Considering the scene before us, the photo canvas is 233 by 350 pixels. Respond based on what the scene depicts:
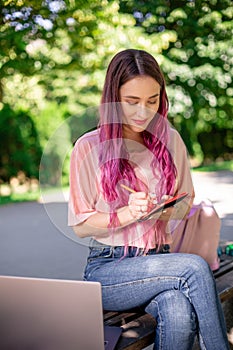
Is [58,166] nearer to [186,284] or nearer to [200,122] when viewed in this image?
[186,284]

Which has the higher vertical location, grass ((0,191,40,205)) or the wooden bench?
the wooden bench

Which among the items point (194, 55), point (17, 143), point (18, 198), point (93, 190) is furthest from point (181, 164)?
point (194, 55)

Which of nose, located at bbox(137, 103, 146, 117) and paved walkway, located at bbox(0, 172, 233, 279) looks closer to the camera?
nose, located at bbox(137, 103, 146, 117)

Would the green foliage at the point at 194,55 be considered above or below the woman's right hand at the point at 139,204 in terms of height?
above

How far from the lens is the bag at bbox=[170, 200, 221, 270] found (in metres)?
1.87

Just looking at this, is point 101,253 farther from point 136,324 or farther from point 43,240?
point 43,240

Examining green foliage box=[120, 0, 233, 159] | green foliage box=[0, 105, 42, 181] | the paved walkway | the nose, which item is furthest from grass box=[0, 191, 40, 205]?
the nose

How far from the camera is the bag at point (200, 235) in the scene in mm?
1872

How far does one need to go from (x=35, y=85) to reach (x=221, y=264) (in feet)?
24.2

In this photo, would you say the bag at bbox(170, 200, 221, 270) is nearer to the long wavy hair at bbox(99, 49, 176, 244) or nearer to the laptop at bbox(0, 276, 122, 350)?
the long wavy hair at bbox(99, 49, 176, 244)

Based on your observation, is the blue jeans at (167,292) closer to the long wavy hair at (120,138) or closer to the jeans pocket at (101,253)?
the jeans pocket at (101,253)

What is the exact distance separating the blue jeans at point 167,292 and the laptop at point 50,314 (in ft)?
0.80

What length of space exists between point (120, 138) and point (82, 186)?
20 cm

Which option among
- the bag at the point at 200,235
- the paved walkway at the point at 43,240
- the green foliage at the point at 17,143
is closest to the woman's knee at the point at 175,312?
the paved walkway at the point at 43,240
